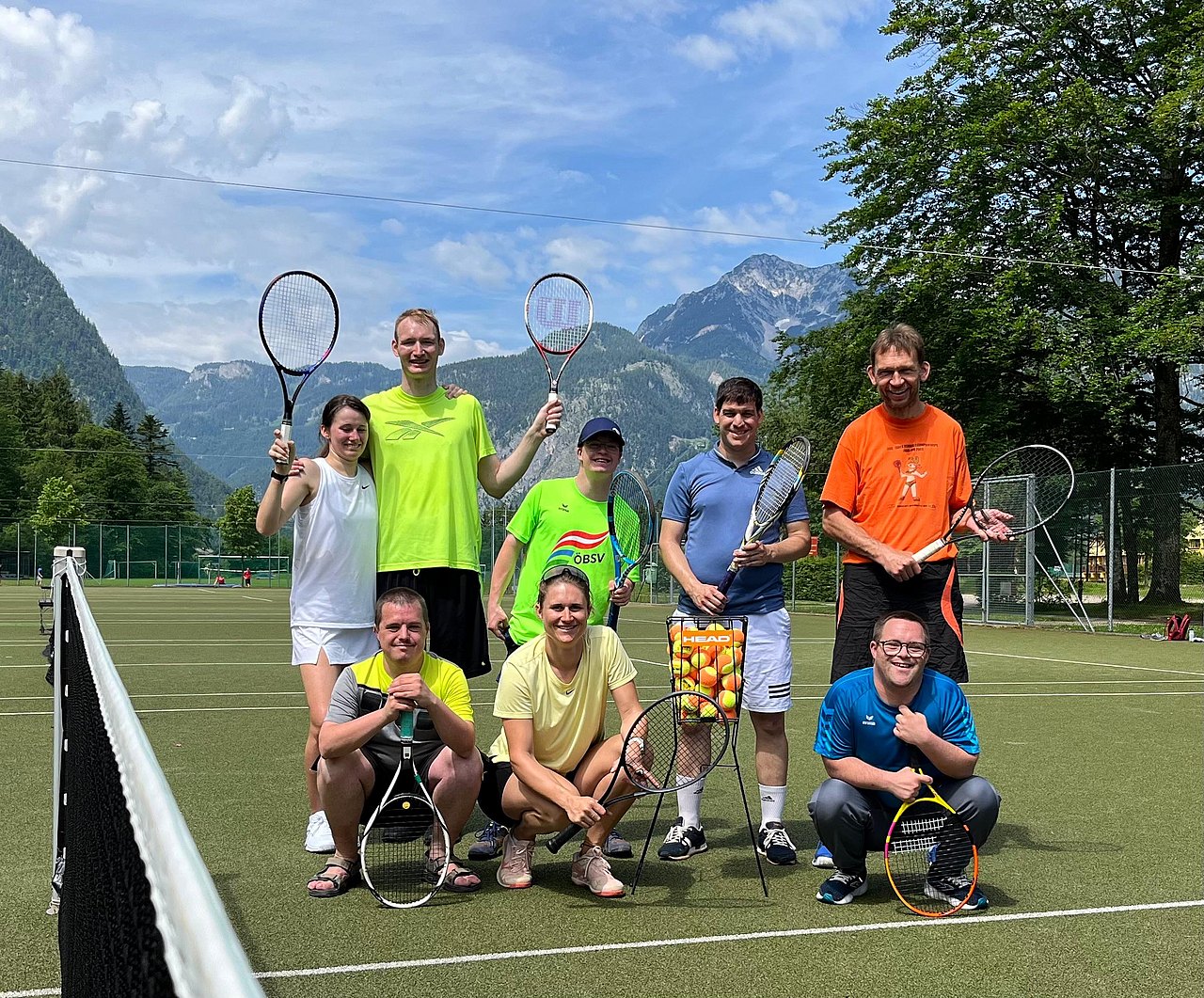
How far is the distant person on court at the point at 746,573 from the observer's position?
5.30 m

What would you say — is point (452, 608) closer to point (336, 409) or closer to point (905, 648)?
point (336, 409)

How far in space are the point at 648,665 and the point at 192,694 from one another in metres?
5.68

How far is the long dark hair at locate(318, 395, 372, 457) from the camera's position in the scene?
504 centimetres

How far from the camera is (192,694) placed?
11.1 m

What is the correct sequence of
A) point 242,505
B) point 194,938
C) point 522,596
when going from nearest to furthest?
point 194,938, point 522,596, point 242,505

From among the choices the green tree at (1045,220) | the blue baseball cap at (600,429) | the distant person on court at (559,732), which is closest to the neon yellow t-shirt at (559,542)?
the blue baseball cap at (600,429)

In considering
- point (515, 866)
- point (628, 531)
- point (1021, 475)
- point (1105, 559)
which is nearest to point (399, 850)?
point (515, 866)

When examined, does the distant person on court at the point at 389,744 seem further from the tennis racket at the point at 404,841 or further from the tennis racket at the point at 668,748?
the tennis racket at the point at 668,748

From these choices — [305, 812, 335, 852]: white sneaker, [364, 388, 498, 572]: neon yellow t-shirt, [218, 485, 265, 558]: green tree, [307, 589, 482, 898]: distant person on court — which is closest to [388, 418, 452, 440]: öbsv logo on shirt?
[364, 388, 498, 572]: neon yellow t-shirt

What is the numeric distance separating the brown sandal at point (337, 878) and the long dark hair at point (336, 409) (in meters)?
1.67

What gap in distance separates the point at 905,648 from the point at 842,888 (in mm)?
911

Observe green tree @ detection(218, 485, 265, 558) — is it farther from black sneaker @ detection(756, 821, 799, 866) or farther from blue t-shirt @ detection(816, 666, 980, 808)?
blue t-shirt @ detection(816, 666, 980, 808)

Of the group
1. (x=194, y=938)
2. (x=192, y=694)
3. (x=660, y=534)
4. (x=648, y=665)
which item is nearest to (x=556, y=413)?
(x=660, y=534)

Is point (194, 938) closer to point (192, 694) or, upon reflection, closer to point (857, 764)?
point (857, 764)
